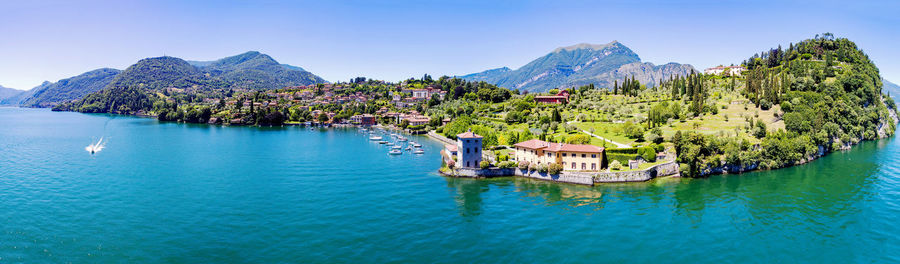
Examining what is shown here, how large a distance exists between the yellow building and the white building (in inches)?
288

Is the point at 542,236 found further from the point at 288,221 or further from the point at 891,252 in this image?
the point at 891,252

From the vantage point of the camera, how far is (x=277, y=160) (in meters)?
72.2

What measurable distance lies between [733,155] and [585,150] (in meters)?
21.5

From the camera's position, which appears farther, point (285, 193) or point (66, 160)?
point (66, 160)

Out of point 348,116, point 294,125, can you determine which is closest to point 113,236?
point 294,125

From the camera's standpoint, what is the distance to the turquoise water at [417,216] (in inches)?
1257

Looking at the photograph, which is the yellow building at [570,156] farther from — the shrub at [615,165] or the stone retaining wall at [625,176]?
the stone retaining wall at [625,176]

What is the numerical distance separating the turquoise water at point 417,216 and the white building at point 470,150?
15.9 feet

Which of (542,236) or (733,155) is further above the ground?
(733,155)

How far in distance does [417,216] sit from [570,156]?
26.2 meters

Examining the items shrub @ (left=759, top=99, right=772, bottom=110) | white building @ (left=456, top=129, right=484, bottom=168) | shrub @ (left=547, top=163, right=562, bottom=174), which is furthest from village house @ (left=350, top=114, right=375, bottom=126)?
shrub @ (left=759, top=99, right=772, bottom=110)

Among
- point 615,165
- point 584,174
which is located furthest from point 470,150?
point 615,165

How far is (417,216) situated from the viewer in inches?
1587

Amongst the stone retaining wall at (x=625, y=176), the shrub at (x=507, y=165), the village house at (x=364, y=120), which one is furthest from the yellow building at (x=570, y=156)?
the village house at (x=364, y=120)
